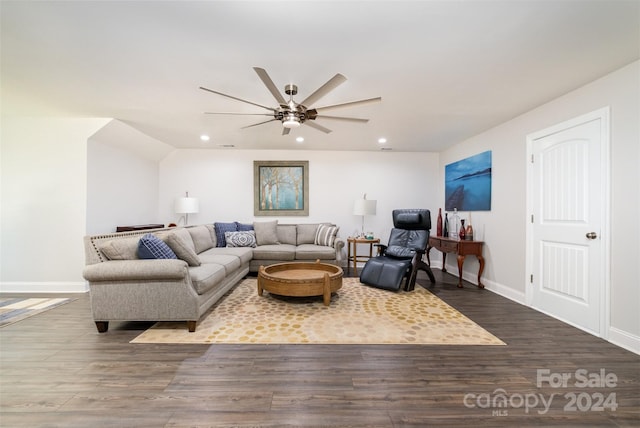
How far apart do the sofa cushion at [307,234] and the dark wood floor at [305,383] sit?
2.83 meters

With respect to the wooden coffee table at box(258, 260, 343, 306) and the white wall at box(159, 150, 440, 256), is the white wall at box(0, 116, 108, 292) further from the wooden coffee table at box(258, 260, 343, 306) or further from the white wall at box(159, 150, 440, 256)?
the wooden coffee table at box(258, 260, 343, 306)

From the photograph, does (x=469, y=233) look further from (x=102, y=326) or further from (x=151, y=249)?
(x=102, y=326)

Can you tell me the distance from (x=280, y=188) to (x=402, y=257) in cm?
275

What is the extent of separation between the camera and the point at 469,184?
431cm

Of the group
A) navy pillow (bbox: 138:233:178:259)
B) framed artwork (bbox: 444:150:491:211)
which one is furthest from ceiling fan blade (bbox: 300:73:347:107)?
framed artwork (bbox: 444:150:491:211)

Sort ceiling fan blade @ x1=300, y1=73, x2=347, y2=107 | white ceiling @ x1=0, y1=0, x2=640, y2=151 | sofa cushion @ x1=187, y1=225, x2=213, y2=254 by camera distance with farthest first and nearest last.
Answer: sofa cushion @ x1=187, y1=225, x2=213, y2=254 < ceiling fan blade @ x1=300, y1=73, x2=347, y2=107 < white ceiling @ x1=0, y1=0, x2=640, y2=151

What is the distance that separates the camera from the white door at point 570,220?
94.1 inches

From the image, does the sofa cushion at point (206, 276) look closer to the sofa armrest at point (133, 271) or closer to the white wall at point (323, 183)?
the sofa armrest at point (133, 271)

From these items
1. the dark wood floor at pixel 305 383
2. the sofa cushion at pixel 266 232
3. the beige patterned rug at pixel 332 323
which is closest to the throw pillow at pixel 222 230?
the sofa cushion at pixel 266 232

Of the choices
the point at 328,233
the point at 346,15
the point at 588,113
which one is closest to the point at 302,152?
the point at 328,233

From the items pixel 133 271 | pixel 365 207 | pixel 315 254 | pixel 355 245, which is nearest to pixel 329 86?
pixel 133 271

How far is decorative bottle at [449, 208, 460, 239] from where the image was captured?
178 inches

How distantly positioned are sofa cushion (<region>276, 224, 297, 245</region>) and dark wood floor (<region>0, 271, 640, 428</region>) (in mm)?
2844

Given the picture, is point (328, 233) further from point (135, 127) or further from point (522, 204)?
point (135, 127)
